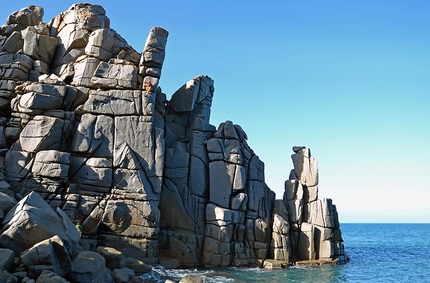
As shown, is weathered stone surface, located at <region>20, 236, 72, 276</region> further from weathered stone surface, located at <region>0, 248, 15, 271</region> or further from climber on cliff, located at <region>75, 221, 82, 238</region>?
climber on cliff, located at <region>75, 221, 82, 238</region>

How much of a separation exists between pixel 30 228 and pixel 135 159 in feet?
40.4

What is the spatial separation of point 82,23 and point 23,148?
→ 12941 millimetres

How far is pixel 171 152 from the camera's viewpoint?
3409 cm

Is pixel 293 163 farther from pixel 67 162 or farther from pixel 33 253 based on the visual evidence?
pixel 33 253

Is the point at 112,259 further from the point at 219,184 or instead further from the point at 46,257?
the point at 219,184

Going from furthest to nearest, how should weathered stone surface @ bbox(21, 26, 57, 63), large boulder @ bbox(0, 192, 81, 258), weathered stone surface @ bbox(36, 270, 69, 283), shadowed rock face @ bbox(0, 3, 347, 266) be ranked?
weathered stone surface @ bbox(21, 26, 57, 63)
shadowed rock face @ bbox(0, 3, 347, 266)
large boulder @ bbox(0, 192, 81, 258)
weathered stone surface @ bbox(36, 270, 69, 283)

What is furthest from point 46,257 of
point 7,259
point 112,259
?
point 112,259

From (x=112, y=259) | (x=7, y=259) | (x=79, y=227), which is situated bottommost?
(x=112, y=259)

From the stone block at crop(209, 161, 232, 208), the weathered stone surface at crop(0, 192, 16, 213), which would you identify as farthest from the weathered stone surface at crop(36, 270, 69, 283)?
the stone block at crop(209, 161, 232, 208)

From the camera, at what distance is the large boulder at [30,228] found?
1856 cm

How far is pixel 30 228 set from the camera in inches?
738

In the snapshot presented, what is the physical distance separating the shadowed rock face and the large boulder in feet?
24.2

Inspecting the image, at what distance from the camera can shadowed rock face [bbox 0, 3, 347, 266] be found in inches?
1137

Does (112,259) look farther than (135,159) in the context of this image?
No
